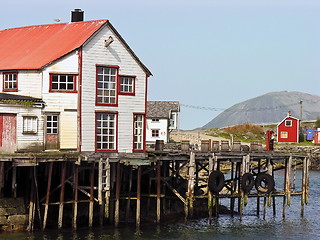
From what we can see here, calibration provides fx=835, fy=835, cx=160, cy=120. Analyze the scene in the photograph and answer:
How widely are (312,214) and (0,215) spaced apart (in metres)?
24.4

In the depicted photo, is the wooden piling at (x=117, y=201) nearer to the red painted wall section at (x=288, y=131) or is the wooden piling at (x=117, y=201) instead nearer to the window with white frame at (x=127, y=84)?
the window with white frame at (x=127, y=84)

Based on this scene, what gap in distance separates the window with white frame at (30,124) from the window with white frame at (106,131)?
370 cm

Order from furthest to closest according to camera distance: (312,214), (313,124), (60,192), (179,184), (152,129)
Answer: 1. (313,124)
2. (152,129)
3. (312,214)
4. (179,184)
5. (60,192)

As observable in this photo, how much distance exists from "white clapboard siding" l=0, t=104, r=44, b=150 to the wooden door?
0.38 meters

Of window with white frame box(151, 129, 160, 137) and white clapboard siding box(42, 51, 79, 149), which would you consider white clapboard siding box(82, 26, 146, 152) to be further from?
window with white frame box(151, 129, 160, 137)

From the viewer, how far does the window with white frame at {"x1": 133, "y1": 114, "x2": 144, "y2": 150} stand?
2019 inches

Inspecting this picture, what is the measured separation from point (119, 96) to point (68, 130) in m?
3.92

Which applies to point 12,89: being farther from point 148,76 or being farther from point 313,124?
point 313,124

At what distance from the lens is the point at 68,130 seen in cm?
4897

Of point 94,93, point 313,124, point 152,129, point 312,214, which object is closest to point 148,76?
point 94,93

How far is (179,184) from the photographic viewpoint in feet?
184

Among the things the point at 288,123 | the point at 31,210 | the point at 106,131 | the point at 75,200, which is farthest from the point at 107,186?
the point at 288,123

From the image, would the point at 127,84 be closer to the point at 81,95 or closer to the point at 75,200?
the point at 81,95

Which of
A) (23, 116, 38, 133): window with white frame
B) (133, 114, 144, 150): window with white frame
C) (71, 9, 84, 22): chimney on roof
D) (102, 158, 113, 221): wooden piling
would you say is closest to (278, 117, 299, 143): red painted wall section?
(71, 9, 84, 22): chimney on roof
